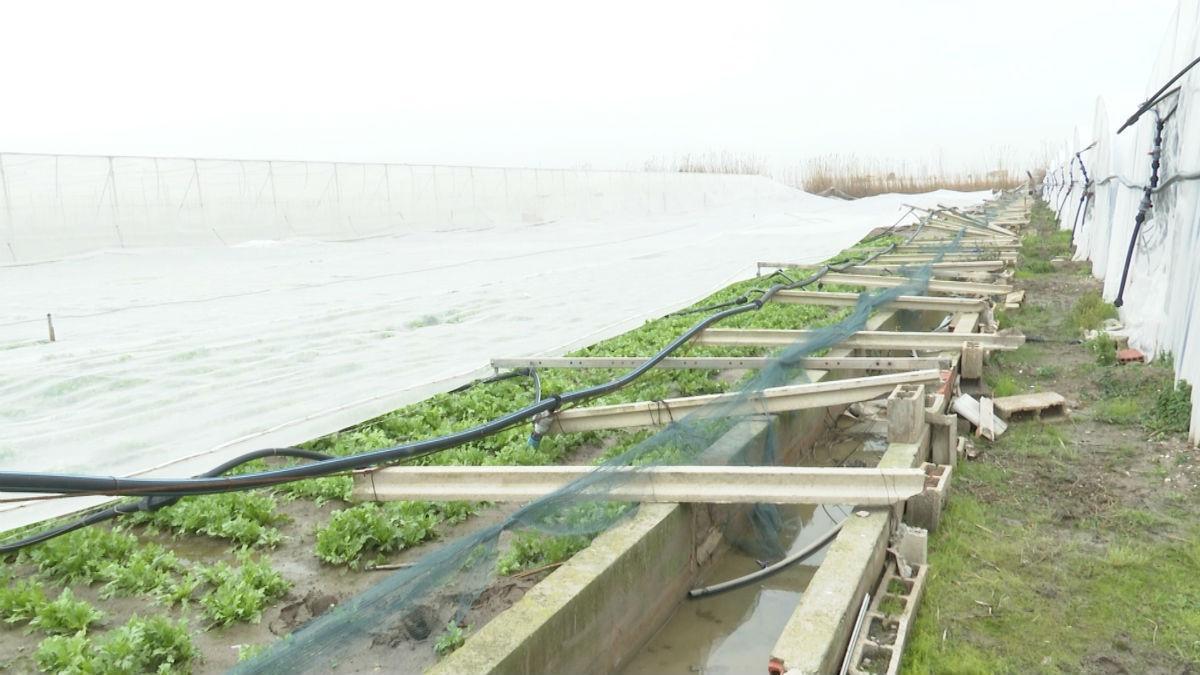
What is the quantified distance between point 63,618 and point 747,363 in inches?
167

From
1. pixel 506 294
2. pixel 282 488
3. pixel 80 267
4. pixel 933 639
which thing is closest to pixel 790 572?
pixel 933 639

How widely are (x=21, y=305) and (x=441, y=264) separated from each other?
237 inches

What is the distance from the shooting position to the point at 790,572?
4793 mm

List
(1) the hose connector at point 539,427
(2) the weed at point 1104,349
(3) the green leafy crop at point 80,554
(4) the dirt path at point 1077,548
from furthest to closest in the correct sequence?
(2) the weed at point 1104,349, (1) the hose connector at point 539,427, (3) the green leafy crop at point 80,554, (4) the dirt path at point 1077,548

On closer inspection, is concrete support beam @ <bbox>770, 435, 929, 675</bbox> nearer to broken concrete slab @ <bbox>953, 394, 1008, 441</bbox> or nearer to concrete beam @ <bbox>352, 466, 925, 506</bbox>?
concrete beam @ <bbox>352, 466, 925, 506</bbox>

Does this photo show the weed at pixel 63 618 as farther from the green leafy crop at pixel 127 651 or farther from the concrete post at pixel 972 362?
the concrete post at pixel 972 362

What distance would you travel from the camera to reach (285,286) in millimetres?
10938

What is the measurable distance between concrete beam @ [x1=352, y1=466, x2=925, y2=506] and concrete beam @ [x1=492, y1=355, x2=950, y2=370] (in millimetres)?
1743

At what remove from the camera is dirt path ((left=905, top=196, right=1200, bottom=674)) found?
3424 millimetres

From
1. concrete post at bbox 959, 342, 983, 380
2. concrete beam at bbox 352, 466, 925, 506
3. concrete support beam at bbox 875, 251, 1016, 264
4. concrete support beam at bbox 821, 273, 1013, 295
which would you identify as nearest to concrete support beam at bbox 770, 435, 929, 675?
concrete beam at bbox 352, 466, 925, 506

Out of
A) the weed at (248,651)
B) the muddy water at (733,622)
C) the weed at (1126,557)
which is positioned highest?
the weed at (248,651)

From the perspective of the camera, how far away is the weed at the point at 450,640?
3312 mm

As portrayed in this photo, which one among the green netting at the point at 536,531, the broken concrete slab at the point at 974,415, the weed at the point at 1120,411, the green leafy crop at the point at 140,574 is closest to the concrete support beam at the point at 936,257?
the weed at the point at 1120,411

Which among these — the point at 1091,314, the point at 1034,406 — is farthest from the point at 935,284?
the point at 1034,406
